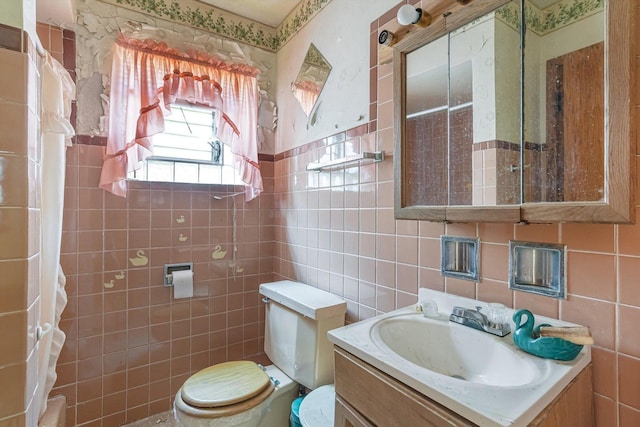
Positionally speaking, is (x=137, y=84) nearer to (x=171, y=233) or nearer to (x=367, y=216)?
(x=171, y=233)

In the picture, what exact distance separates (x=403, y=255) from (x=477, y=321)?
0.40 meters

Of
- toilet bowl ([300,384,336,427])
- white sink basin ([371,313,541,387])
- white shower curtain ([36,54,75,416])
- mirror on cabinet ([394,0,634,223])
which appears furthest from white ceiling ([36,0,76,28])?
toilet bowl ([300,384,336,427])

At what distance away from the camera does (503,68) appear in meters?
0.96

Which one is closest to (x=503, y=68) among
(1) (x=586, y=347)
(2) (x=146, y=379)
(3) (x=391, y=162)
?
(3) (x=391, y=162)

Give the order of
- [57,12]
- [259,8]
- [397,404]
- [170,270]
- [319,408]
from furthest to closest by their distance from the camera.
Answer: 1. [259,8]
2. [170,270]
3. [57,12]
4. [319,408]
5. [397,404]

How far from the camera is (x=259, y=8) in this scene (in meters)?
1.99

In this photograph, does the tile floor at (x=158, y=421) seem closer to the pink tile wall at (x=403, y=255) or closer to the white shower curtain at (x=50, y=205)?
the white shower curtain at (x=50, y=205)

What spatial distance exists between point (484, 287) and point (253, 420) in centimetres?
114

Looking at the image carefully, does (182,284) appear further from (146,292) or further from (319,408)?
(319,408)

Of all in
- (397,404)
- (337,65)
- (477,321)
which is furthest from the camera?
(337,65)

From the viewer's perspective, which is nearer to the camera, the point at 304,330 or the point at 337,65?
the point at 304,330

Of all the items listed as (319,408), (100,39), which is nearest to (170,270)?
(319,408)

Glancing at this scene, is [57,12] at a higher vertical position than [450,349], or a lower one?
higher

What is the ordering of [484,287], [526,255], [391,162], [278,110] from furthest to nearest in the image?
[278,110]
[391,162]
[484,287]
[526,255]
